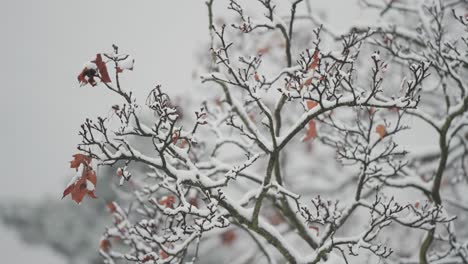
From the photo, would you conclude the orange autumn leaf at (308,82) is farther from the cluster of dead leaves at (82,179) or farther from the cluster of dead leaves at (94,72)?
the cluster of dead leaves at (82,179)

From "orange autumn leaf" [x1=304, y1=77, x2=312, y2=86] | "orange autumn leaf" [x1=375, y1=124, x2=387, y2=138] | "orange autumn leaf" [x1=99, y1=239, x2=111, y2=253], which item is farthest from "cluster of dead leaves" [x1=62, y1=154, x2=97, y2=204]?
"orange autumn leaf" [x1=375, y1=124, x2=387, y2=138]

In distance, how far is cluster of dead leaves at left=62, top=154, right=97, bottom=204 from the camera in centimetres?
282

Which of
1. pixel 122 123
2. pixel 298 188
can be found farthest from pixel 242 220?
pixel 298 188

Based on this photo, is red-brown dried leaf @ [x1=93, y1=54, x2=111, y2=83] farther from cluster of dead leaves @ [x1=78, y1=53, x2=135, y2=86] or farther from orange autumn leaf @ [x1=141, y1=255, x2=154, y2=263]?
orange autumn leaf @ [x1=141, y1=255, x2=154, y2=263]

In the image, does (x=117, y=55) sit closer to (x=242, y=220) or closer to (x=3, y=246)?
(x=242, y=220)

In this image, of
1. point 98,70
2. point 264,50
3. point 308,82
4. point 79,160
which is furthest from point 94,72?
point 264,50

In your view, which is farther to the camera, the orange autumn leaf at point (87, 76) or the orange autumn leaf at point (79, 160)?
the orange autumn leaf at point (79, 160)

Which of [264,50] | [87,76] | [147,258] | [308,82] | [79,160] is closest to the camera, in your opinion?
[87,76]

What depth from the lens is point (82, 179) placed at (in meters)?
2.83

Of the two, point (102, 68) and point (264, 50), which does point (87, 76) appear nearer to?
point (102, 68)

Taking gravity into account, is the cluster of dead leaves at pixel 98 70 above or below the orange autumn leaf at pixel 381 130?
below

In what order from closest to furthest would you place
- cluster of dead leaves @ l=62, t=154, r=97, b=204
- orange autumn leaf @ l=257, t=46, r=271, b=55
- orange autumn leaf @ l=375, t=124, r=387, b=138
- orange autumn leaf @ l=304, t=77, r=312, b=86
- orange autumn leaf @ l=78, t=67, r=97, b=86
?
orange autumn leaf @ l=78, t=67, r=97, b=86 < cluster of dead leaves @ l=62, t=154, r=97, b=204 < orange autumn leaf @ l=304, t=77, r=312, b=86 < orange autumn leaf @ l=375, t=124, r=387, b=138 < orange autumn leaf @ l=257, t=46, r=271, b=55

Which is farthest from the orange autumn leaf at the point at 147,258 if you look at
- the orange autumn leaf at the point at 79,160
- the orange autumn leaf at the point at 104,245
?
the orange autumn leaf at the point at 104,245

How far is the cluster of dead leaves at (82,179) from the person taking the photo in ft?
9.24
